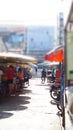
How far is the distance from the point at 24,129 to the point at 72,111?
492 cm

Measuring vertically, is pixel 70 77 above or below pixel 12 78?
above

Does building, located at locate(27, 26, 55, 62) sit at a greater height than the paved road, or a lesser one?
lesser

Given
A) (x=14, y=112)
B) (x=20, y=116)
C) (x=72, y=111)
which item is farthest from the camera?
(x=14, y=112)

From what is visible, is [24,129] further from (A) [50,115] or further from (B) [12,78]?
(B) [12,78]

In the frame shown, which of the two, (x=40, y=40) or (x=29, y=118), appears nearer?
(x=29, y=118)

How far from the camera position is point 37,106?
15.9 metres

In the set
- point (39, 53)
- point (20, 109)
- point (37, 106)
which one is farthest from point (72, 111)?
point (39, 53)

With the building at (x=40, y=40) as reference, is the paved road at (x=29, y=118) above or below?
above

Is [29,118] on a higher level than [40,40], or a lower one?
higher

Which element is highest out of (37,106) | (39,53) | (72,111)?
(72,111)

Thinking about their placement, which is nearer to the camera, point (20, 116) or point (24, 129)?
point (24, 129)

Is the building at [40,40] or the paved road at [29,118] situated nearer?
the paved road at [29,118]

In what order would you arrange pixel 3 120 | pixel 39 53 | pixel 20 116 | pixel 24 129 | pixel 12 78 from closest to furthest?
pixel 24 129, pixel 3 120, pixel 20 116, pixel 12 78, pixel 39 53

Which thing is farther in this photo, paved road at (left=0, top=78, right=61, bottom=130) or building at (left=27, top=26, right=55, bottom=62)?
building at (left=27, top=26, right=55, bottom=62)
